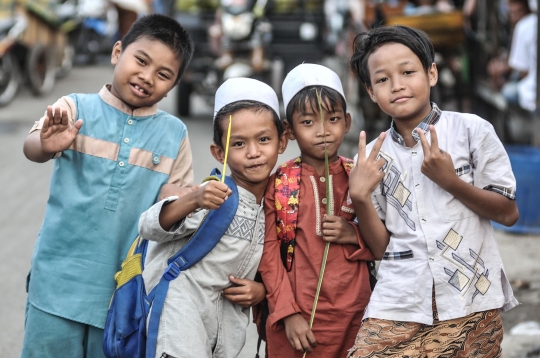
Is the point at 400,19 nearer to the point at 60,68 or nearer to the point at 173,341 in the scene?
the point at 173,341

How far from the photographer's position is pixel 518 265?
5.29 metres

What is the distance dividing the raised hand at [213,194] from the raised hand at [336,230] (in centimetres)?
41

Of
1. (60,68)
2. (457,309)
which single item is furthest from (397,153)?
(60,68)

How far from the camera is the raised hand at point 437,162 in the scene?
248 centimetres

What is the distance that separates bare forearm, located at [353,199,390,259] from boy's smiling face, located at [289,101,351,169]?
0.87ft

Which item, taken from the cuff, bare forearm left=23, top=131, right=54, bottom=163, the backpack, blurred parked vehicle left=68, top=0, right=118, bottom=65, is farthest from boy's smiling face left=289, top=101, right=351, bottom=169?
blurred parked vehicle left=68, top=0, right=118, bottom=65

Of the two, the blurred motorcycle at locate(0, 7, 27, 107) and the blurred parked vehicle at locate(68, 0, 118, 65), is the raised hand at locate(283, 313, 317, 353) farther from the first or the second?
the blurred parked vehicle at locate(68, 0, 118, 65)

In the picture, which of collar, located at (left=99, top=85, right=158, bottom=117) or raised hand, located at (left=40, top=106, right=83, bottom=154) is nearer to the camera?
raised hand, located at (left=40, top=106, right=83, bottom=154)

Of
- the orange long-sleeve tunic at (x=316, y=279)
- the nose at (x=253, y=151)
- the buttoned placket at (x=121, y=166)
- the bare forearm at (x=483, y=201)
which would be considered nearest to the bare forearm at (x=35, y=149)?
the buttoned placket at (x=121, y=166)

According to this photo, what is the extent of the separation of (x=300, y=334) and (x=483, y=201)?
76 cm

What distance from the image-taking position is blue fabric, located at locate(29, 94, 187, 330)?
2.81 m

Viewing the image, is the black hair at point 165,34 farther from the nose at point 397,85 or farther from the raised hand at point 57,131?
the nose at point 397,85

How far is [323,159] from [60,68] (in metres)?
12.2

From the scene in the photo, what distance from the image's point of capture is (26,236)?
6.19 metres
